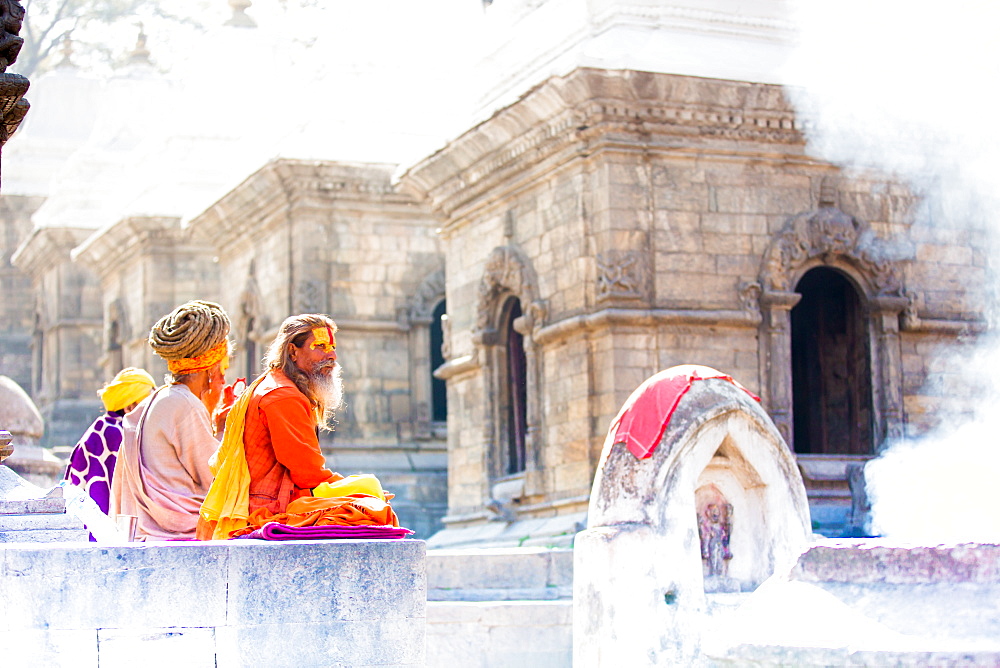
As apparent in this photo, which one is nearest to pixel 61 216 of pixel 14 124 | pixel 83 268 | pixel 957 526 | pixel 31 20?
pixel 83 268

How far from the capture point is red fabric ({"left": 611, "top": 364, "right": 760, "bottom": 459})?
9914 mm

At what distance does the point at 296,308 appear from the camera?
2086 centimetres

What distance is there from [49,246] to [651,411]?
2137 cm

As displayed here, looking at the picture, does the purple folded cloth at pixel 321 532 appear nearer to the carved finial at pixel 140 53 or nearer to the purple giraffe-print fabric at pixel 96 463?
the purple giraffe-print fabric at pixel 96 463

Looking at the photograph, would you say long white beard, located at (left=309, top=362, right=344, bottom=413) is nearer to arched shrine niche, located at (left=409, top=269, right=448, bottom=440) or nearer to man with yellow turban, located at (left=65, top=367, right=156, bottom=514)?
man with yellow turban, located at (left=65, top=367, right=156, bottom=514)

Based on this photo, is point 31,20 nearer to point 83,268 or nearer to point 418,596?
point 83,268

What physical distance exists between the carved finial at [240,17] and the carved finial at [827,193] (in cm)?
1289

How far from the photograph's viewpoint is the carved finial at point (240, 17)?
89.0 ft

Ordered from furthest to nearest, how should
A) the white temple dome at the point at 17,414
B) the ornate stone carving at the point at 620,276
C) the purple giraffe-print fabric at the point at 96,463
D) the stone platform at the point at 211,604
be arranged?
the white temple dome at the point at 17,414 → the ornate stone carving at the point at 620,276 → the purple giraffe-print fabric at the point at 96,463 → the stone platform at the point at 211,604

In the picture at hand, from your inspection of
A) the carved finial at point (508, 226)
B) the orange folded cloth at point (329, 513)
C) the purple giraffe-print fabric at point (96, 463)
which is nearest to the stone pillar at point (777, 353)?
the carved finial at point (508, 226)

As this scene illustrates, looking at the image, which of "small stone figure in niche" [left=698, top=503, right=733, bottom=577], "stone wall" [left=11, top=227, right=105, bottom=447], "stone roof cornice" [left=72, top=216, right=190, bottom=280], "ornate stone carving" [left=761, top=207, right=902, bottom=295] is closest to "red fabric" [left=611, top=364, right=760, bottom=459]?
"small stone figure in niche" [left=698, top=503, right=733, bottom=577]

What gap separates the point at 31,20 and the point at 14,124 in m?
35.6

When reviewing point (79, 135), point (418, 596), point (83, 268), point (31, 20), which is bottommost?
point (418, 596)

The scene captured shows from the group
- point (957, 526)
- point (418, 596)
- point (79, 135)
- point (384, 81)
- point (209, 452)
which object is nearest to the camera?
point (418, 596)
